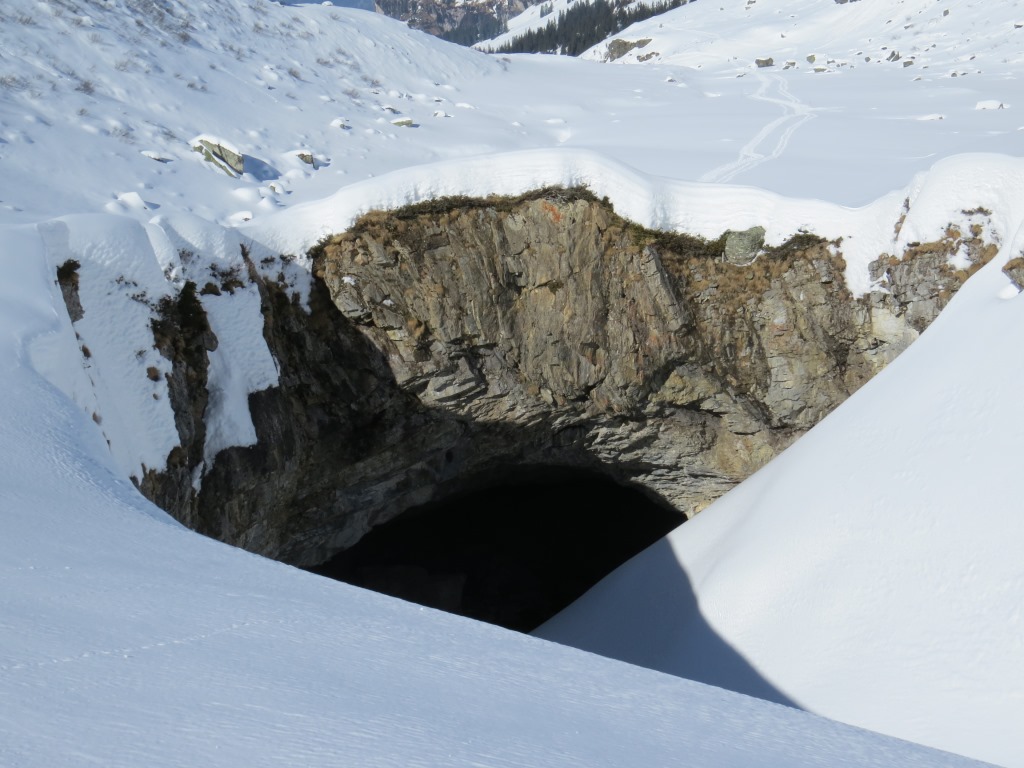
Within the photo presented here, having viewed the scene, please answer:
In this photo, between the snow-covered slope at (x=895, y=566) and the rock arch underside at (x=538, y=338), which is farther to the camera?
the rock arch underside at (x=538, y=338)

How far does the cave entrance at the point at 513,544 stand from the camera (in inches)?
605

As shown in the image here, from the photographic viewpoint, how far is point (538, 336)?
12.2 m

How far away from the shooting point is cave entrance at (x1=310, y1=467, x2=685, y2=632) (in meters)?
15.4

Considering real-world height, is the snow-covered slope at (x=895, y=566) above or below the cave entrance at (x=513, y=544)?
above

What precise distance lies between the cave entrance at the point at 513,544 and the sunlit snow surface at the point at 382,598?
382 centimetres

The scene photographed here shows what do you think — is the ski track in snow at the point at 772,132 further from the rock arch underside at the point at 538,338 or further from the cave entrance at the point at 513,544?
the cave entrance at the point at 513,544

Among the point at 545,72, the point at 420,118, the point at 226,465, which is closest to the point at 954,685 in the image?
the point at 226,465

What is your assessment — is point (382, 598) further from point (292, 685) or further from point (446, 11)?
point (446, 11)

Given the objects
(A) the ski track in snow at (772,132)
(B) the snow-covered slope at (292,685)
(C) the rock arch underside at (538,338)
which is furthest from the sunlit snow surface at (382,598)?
(C) the rock arch underside at (538,338)

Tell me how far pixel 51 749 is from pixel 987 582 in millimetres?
6280

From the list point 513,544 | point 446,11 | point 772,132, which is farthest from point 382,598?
point 446,11

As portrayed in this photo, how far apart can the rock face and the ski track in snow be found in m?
2.93

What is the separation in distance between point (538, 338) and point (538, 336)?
3 cm

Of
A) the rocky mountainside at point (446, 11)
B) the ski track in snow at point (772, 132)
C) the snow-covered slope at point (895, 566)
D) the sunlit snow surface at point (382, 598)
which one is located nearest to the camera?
the sunlit snow surface at point (382, 598)
